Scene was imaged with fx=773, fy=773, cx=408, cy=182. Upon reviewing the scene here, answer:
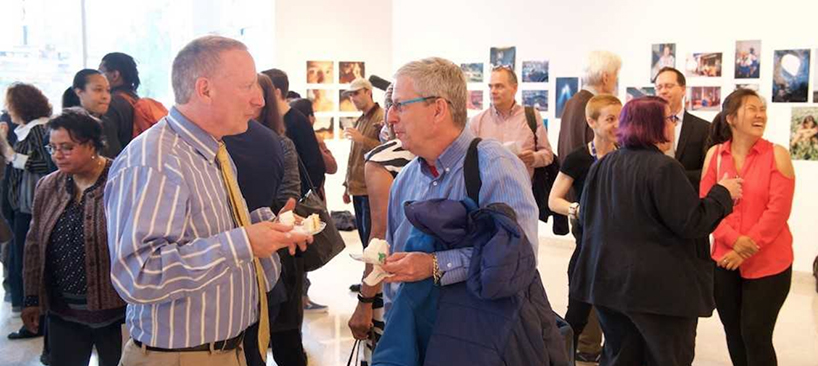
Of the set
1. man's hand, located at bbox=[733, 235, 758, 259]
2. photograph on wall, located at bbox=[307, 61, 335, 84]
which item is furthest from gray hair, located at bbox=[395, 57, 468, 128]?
photograph on wall, located at bbox=[307, 61, 335, 84]

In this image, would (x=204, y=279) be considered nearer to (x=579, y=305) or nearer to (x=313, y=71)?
(x=579, y=305)

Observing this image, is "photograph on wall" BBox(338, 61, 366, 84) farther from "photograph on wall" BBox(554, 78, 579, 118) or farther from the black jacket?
the black jacket

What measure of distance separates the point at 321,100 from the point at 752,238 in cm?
766

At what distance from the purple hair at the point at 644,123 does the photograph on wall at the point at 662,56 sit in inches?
194

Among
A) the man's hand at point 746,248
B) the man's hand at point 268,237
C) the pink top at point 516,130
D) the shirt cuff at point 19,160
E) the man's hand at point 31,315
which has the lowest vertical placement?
the man's hand at point 31,315

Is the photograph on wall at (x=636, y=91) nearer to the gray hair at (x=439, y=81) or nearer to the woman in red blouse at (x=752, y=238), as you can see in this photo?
the woman in red blouse at (x=752, y=238)

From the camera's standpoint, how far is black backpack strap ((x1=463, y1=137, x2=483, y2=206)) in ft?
7.86

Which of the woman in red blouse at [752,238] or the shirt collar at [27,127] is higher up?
the shirt collar at [27,127]

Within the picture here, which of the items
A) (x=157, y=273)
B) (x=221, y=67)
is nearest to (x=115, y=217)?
(x=157, y=273)

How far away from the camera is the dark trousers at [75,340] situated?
3.59 m

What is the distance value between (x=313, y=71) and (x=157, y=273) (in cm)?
904

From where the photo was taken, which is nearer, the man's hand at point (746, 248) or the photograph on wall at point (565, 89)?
the man's hand at point (746, 248)

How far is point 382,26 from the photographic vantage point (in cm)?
1107

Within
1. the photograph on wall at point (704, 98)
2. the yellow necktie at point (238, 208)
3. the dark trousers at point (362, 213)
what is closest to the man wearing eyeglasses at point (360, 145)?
the dark trousers at point (362, 213)
